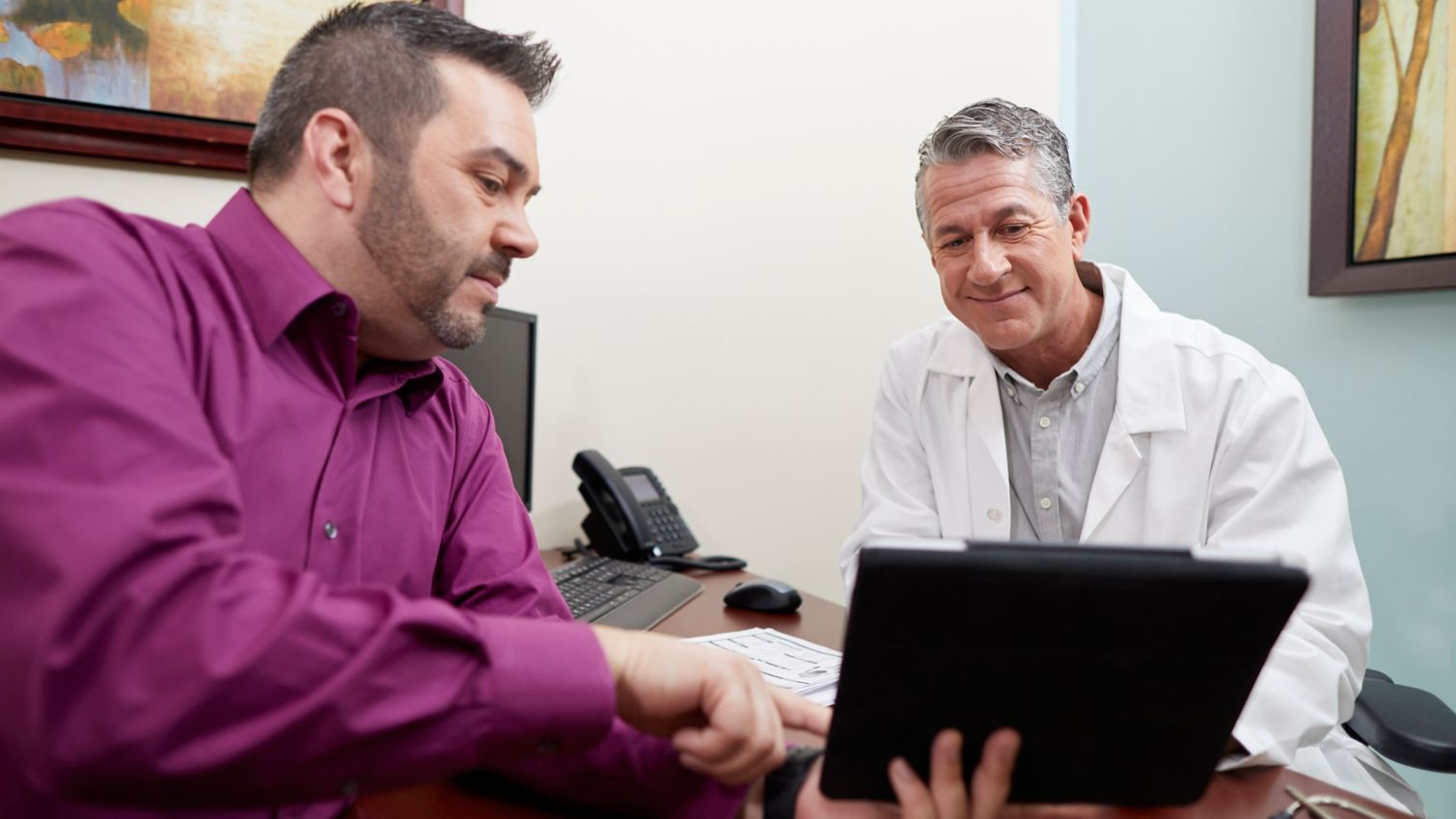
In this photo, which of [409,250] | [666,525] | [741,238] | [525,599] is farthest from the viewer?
[741,238]

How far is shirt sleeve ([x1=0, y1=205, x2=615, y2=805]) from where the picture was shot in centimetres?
54

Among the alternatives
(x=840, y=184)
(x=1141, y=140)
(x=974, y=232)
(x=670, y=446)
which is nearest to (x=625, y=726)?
(x=974, y=232)

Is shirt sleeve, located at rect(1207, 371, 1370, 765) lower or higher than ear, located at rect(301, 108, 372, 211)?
lower

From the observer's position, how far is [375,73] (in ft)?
3.14

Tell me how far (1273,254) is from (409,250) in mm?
1929

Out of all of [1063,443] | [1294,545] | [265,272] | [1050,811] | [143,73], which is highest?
[143,73]

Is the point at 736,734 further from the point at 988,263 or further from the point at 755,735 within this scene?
the point at 988,263

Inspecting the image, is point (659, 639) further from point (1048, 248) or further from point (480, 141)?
point (1048, 248)

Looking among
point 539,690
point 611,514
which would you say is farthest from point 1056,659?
point 611,514

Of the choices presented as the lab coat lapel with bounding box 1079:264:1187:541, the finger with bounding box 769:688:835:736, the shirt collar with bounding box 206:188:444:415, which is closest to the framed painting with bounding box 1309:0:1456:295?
the lab coat lapel with bounding box 1079:264:1187:541

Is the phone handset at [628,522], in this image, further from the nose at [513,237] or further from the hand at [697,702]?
the hand at [697,702]

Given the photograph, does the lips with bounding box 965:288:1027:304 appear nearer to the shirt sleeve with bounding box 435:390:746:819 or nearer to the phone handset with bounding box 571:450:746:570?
the phone handset with bounding box 571:450:746:570

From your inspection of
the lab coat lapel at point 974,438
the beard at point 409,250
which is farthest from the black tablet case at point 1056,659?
the lab coat lapel at point 974,438

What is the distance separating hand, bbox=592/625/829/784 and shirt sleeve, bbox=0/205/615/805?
0.10 ft
